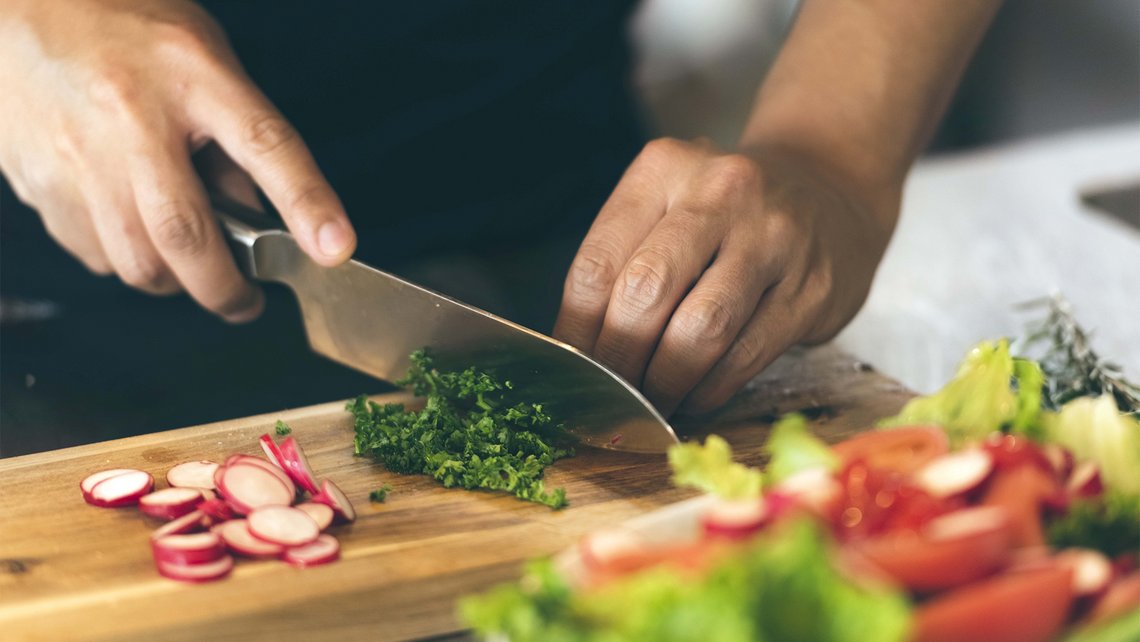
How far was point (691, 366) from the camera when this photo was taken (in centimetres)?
151

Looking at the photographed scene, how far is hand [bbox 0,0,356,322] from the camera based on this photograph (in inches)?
63.4

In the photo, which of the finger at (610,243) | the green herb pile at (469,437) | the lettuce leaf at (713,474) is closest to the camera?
the lettuce leaf at (713,474)

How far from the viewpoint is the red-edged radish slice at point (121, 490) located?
1.37 metres

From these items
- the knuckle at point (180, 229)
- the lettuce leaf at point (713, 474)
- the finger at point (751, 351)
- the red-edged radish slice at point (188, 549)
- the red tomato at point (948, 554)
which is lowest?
the red tomato at point (948, 554)

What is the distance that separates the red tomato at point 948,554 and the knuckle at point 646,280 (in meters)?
0.70

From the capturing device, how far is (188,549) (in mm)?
1212

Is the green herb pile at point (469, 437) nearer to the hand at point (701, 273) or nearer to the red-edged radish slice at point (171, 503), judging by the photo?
the hand at point (701, 273)

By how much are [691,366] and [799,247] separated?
0.89ft

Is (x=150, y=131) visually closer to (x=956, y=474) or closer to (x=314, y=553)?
(x=314, y=553)

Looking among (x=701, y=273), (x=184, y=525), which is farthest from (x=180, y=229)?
(x=701, y=273)

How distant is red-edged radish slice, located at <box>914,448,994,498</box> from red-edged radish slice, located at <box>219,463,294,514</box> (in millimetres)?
784

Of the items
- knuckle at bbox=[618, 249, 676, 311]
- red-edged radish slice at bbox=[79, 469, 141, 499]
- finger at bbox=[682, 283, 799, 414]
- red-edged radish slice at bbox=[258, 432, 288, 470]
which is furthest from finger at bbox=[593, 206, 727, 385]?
red-edged radish slice at bbox=[79, 469, 141, 499]

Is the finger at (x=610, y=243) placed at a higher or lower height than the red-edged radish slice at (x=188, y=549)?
higher

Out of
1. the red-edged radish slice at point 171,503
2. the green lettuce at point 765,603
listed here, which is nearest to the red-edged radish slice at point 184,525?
the red-edged radish slice at point 171,503
